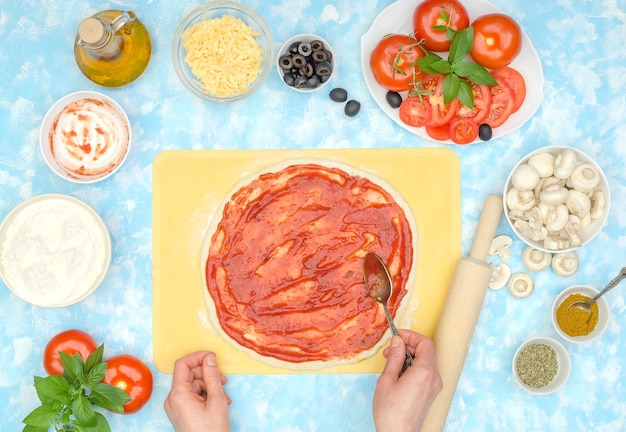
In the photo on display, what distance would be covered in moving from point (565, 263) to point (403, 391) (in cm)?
85

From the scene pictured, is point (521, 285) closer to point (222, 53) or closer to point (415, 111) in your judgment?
point (415, 111)

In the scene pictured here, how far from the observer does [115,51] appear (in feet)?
7.28

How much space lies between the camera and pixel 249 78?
2.31 metres

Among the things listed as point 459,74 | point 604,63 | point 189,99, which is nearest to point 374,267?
point 459,74

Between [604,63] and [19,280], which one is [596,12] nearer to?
[604,63]

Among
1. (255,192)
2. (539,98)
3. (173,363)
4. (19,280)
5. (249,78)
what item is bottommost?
(173,363)

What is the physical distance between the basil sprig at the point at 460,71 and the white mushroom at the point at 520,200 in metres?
0.38

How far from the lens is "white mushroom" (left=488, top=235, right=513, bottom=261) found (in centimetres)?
238

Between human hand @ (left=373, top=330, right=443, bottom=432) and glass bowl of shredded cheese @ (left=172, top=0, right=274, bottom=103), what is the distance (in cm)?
113

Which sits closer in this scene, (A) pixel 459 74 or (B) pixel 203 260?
(A) pixel 459 74

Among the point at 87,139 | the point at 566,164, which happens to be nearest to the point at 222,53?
the point at 87,139

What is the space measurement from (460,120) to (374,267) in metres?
0.66

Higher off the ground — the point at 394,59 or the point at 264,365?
the point at 394,59

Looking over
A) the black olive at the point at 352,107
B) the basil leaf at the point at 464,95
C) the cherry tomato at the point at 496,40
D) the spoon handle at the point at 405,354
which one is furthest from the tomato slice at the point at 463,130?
the spoon handle at the point at 405,354
